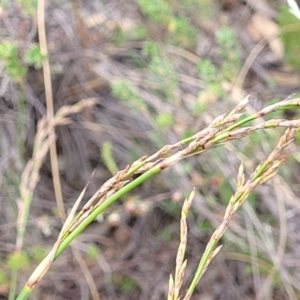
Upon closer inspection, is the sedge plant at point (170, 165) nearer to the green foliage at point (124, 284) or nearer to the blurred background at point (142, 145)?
the blurred background at point (142, 145)

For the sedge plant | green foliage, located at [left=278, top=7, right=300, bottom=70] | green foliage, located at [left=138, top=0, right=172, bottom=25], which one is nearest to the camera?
the sedge plant

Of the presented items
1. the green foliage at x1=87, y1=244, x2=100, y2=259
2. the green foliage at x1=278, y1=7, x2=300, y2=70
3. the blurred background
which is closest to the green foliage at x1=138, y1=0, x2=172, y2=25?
the blurred background

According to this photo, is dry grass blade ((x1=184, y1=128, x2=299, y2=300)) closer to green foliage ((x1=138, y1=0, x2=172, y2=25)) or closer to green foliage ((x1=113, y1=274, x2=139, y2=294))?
green foliage ((x1=138, y1=0, x2=172, y2=25))

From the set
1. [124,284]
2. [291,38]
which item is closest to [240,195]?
[124,284]

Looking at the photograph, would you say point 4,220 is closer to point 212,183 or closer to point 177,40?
point 212,183

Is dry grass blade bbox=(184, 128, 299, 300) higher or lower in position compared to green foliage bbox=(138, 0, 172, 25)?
lower

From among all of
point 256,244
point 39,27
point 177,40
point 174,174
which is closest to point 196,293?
point 256,244

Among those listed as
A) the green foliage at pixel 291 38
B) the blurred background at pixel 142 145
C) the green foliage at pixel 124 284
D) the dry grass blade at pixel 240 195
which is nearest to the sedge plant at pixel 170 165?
the dry grass blade at pixel 240 195

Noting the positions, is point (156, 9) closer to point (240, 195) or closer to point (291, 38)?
point (291, 38)
